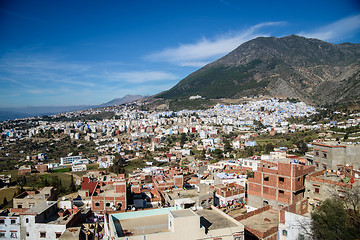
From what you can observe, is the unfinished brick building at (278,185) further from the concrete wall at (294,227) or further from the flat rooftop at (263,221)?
the concrete wall at (294,227)

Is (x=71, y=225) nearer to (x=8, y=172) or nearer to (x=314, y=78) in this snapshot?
(x=8, y=172)

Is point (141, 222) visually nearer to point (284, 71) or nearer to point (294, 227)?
point (294, 227)

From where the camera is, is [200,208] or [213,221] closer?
[213,221]

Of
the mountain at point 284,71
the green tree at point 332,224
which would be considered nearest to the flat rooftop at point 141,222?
the green tree at point 332,224

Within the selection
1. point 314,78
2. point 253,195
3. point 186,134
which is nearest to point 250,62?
point 314,78

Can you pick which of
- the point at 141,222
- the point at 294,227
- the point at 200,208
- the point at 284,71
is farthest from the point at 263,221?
the point at 284,71

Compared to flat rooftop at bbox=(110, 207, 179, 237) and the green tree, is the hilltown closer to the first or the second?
flat rooftop at bbox=(110, 207, 179, 237)
